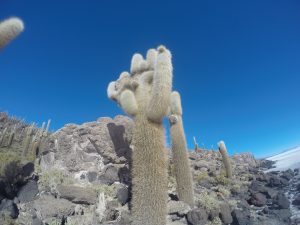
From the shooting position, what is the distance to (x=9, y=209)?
265 inches

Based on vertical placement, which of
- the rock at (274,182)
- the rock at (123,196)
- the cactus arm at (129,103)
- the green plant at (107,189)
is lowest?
the rock at (123,196)

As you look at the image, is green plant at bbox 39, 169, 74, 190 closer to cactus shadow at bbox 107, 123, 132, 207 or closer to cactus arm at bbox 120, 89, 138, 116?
cactus shadow at bbox 107, 123, 132, 207

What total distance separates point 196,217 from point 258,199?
4555 millimetres

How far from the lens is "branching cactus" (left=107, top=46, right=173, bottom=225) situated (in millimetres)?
6547

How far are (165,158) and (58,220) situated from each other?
2.90 meters

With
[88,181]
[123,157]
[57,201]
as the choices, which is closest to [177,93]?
[123,157]

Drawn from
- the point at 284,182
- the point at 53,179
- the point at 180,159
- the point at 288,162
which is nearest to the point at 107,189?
the point at 53,179

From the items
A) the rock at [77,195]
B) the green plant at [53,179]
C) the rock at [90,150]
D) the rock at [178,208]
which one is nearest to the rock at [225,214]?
the rock at [178,208]

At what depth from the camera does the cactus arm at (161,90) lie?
668cm

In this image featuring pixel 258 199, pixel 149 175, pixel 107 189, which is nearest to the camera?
pixel 149 175

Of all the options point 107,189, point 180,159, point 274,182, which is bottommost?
point 107,189

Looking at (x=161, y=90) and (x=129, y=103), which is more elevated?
(x=129, y=103)

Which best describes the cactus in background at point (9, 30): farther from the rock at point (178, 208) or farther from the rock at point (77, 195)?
the rock at point (178, 208)

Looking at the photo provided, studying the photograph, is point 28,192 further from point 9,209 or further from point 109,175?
point 109,175
